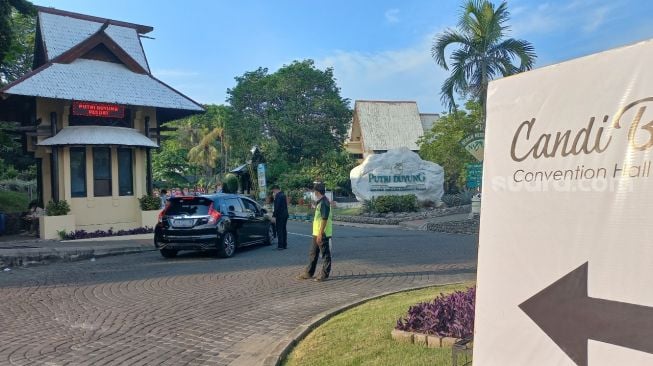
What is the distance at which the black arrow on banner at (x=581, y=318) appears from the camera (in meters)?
2.32

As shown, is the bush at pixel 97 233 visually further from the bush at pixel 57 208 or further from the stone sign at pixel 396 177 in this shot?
the stone sign at pixel 396 177

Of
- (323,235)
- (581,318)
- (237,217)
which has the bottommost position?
(237,217)

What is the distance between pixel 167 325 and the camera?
Result: 672cm

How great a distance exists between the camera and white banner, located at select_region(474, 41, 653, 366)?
233cm

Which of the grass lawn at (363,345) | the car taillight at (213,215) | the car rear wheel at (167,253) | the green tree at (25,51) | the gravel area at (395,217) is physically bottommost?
the gravel area at (395,217)

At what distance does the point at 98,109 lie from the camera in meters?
17.7

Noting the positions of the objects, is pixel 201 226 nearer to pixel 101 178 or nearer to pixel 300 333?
pixel 300 333

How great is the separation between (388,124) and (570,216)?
46437mm

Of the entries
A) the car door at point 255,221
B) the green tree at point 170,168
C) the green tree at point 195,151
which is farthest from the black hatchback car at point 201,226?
the green tree at point 170,168

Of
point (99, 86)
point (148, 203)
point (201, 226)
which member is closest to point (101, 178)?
point (148, 203)

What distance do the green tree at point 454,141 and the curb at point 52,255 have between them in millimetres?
20388

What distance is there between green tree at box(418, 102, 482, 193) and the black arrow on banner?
27.3 m

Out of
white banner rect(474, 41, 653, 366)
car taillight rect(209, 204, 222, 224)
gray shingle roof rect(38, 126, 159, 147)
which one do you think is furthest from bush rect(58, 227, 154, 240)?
white banner rect(474, 41, 653, 366)

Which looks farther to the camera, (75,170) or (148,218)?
(148,218)
